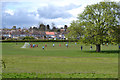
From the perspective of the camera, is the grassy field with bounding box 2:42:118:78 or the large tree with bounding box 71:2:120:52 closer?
the grassy field with bounding box 2:42:118:78

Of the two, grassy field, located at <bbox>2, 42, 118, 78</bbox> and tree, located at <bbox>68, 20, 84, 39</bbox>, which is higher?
tree, located at <bbox>68, 20, 84, 39</bbox>

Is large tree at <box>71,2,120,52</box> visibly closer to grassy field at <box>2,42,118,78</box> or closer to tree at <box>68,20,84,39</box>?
tree at <box>68,20,84,39</box>

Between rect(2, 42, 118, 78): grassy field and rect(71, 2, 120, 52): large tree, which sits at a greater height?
rect(71, 2, 120, 52): large tree

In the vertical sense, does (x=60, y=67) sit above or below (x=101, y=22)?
below

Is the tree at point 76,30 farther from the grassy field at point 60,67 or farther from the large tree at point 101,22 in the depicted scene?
the grassy field at point 60,67

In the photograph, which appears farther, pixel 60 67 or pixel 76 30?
pixel 76 30

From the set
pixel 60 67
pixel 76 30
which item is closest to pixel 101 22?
pixel 76 30

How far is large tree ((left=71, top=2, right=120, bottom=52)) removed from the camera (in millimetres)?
47281

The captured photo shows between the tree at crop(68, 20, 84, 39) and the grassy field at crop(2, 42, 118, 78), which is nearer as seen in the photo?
the grassy field at crop(2, 42, 118, 78)

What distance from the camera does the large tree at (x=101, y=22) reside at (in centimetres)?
4728

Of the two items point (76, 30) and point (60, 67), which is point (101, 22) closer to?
point (76, 30)

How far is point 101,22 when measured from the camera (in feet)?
157

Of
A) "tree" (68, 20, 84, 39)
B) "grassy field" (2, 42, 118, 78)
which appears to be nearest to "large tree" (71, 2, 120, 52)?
"tree" (68, 20, 84, 39)

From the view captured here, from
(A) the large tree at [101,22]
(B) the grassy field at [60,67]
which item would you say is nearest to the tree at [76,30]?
(A) the large tree at [101,22]
